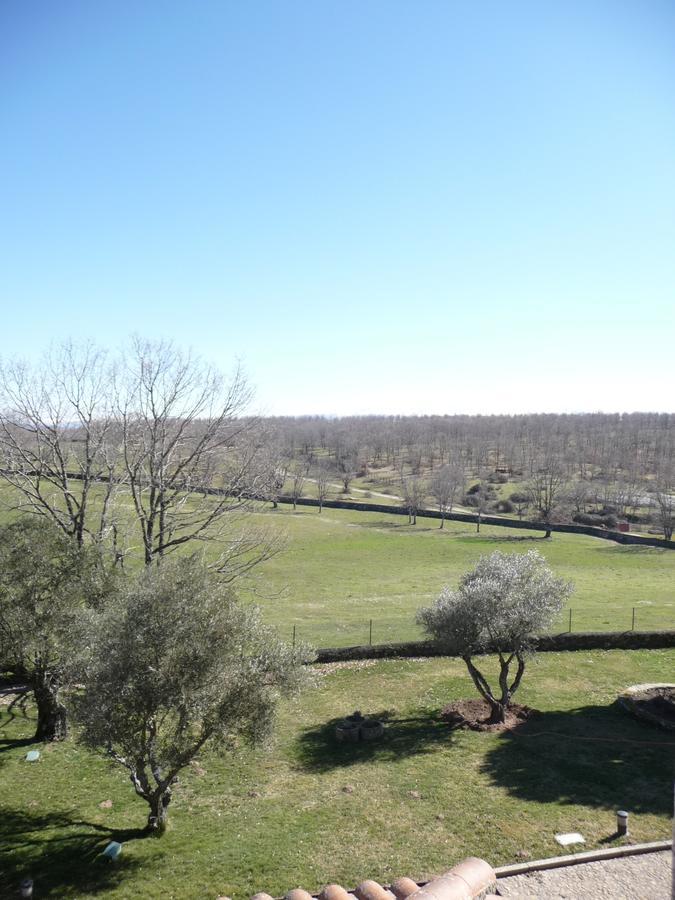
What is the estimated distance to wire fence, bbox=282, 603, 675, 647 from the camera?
3011 centimetres

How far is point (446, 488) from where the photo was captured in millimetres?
86188

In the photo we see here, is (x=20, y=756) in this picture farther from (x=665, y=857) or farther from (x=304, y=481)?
(x=304, y=481)

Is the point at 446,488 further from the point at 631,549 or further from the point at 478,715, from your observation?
→ the point at 478,715

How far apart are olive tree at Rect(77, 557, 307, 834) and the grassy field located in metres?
11.9

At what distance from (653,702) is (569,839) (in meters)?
10.1

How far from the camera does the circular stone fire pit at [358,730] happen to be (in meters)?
19.7

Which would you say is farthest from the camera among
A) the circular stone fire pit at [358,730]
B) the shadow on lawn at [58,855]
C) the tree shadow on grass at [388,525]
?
the tree shadow on grass at [388,525]

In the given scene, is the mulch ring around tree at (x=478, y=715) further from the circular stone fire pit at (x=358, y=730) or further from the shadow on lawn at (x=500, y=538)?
the shadow on lawn at (x=500, y=538)

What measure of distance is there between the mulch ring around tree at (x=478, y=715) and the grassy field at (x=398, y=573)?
8.12 m

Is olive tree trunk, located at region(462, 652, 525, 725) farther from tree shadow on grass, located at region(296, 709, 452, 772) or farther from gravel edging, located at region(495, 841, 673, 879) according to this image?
gravel edging, located at region(495, 841, 673, 879)

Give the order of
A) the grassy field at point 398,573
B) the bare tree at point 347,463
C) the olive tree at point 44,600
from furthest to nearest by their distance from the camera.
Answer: the bare tree at point 347,463 → the grassy field at point 398,573 → the olive tree at point 44,600

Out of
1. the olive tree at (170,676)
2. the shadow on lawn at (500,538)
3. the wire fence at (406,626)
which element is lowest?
the shadow on lawn at (500,538)

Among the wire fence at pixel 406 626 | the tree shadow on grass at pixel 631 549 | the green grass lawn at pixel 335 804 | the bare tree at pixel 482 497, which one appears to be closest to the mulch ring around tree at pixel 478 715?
the green grass lawn at pixel 335 804

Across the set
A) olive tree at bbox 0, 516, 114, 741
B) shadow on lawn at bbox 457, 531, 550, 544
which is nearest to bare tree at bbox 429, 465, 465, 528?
shadow on lawn at bbox 457, 531, 550, 544
